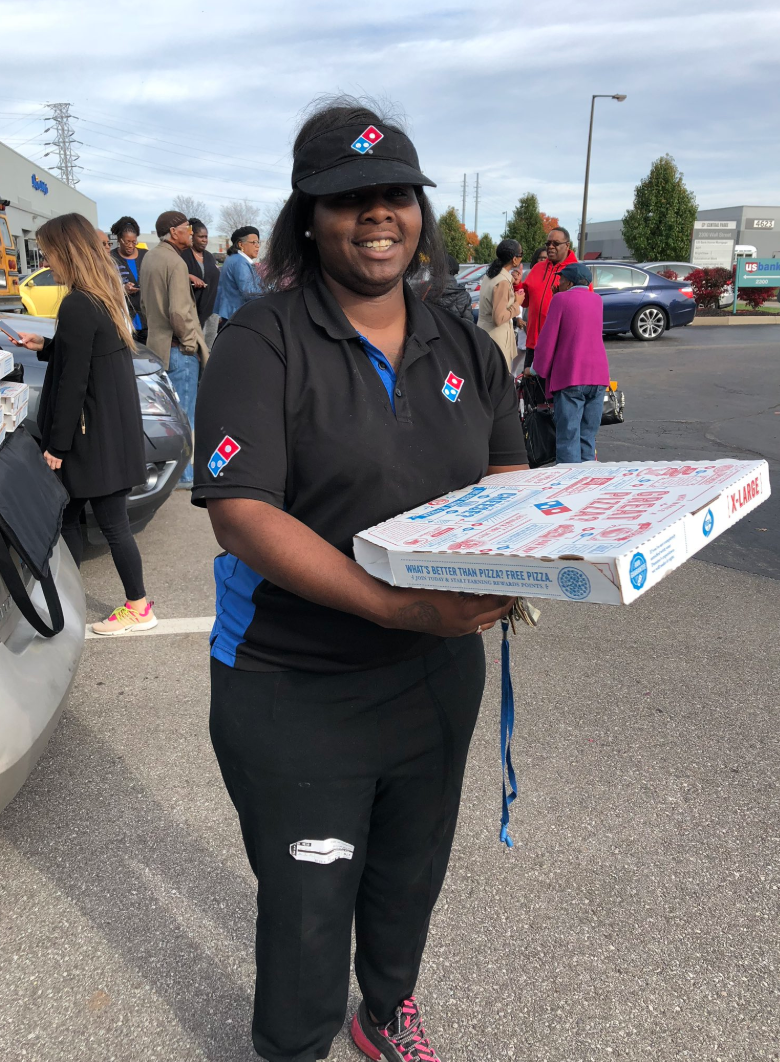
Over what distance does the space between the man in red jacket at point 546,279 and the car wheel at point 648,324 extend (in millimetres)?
10553

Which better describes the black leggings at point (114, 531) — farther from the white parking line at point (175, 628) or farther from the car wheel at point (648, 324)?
the car wheel at point (648, 324)

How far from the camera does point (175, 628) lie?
14.2 ft

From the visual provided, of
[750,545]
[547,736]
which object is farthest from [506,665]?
[750,545]

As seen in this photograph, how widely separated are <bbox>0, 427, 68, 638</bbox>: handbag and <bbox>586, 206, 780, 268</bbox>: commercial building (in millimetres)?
32593

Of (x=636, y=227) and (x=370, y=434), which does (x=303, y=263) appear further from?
(x=636, y=227)

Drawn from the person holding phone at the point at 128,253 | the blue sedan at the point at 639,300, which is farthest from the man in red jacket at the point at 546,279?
the blue sedan at the point at 639,300

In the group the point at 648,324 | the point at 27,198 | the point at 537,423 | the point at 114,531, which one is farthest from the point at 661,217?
the point at 114,531

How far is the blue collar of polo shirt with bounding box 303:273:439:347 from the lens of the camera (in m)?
1.46

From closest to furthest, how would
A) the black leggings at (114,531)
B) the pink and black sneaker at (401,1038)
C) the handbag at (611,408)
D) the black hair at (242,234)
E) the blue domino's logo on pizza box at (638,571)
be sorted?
1. the blue domino's logo on pizza box at (638,571)
2. the pink and black sneaker at (401,1038)
3. the black leggings at (114,531)
4. the handbag at (611,408)
5. the black hair at (242,234)

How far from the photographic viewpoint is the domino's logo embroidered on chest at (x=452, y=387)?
5.15 feet

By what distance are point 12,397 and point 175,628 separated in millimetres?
1775

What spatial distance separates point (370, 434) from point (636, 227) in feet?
121

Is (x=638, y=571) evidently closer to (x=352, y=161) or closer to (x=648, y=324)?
(x=352, y=161)

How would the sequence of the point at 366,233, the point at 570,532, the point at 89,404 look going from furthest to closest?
the point at 89,404 → the point at 366,233 → the point at 570,532
